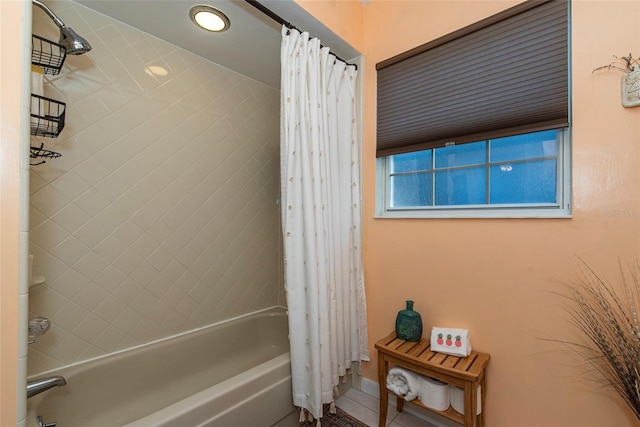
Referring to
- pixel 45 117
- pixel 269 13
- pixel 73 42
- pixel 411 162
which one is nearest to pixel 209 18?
pixel 269 13

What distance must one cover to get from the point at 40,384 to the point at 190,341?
2.51 feet

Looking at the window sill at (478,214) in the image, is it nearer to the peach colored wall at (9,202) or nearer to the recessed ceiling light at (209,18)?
the recessed ceiling light at (209,18)

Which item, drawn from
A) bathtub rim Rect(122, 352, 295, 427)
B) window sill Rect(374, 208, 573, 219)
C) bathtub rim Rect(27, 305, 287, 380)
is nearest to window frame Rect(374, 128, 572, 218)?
window sill Rect(374, 208, 573, 219)

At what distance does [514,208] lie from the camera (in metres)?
1.35

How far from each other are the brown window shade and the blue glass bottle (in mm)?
951

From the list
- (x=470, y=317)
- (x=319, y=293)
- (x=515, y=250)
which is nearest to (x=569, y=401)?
(x=470, y=317)

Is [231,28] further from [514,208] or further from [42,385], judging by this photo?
[42,385]

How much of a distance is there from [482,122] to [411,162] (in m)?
0.46

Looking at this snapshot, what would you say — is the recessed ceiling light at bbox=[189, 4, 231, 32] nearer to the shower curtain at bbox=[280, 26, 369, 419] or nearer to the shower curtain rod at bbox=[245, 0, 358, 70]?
the shower curtain rod at bbox=[245, 0, 358, 70]

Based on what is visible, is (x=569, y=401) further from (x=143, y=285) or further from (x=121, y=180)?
(x=121, y=180)

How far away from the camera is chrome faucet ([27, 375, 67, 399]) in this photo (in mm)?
1136

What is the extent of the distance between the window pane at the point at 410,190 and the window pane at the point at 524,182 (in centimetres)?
35

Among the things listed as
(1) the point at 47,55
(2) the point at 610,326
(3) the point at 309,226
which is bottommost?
(2) the point at 610,326

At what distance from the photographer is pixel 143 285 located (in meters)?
1.68
